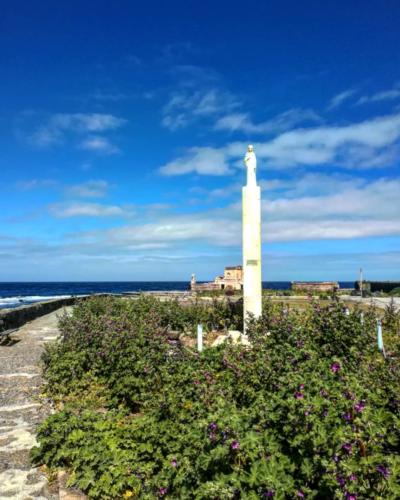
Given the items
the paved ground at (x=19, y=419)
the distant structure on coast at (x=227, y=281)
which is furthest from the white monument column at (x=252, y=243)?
the distant structure on coast at (x=227, y=281)

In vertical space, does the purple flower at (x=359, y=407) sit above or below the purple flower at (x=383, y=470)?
above

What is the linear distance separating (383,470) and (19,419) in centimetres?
469

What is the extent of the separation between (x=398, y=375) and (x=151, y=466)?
2.70 meters

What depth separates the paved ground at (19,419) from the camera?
3887mm

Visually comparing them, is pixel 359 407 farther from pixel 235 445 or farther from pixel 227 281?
pixel 227 281

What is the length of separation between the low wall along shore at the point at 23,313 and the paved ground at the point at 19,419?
9.21ft

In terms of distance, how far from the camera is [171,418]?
172 inches

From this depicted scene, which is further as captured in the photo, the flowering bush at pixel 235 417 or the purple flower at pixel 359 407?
the purple flower at pixel 359 407

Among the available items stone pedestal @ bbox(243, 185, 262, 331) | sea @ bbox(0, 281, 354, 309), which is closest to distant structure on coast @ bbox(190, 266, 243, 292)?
sea @ bbox(0, 281, 354, 309)

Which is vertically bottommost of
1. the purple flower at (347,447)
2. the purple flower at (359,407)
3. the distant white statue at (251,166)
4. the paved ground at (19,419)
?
the paved ground at (19,419)

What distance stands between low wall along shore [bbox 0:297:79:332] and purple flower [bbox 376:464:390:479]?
468 inches

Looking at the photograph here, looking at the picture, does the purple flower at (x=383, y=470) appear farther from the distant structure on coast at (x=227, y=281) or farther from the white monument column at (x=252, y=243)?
the distant structure on coast at (x=227, y=281)

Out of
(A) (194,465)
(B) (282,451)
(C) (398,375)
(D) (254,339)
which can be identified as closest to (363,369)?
(C) (398,375)

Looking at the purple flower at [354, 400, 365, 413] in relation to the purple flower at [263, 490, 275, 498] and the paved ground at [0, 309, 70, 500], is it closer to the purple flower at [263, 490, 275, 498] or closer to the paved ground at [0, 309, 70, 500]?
the purple flower at [263, 490, 275, 498]
